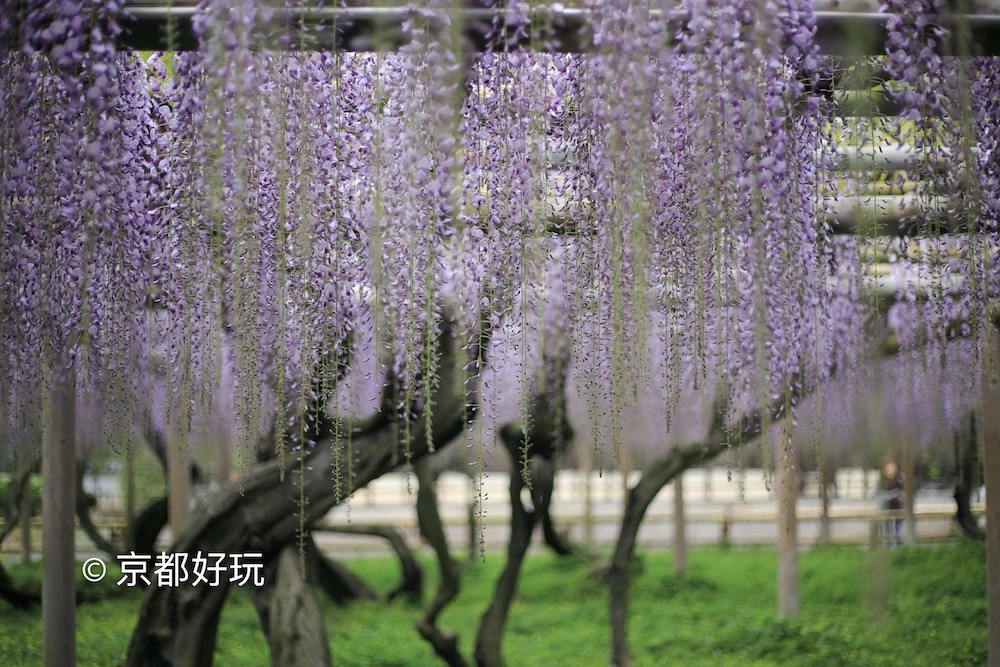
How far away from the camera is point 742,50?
2057mm

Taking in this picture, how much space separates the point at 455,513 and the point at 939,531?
4.63 metres

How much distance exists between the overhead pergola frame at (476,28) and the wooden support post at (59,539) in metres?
1.67

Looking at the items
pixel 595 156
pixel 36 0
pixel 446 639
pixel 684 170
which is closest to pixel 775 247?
pixel 684 170

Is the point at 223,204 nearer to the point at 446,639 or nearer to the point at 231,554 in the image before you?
the point at 231,554

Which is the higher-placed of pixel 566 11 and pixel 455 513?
pixel 566 11

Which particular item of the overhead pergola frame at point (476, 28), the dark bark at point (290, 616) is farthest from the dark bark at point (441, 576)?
the overhead pergola frame at point (476, 28)

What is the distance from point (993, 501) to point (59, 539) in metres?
3.29

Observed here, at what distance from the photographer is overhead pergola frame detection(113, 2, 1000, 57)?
80.4 inches

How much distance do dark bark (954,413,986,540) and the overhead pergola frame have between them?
3.18 metres

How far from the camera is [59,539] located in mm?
3344

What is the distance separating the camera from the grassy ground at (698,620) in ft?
13.2

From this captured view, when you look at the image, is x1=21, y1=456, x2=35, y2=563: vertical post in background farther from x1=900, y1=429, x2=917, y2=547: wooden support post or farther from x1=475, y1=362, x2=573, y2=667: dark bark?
x1=900, y1=429, x2=917, y2=547: wooden support post

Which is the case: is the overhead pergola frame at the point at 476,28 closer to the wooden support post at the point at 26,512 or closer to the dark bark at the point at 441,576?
the dark bark at the point at 441,576

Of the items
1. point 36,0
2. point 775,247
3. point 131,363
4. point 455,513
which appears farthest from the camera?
point 455,513
